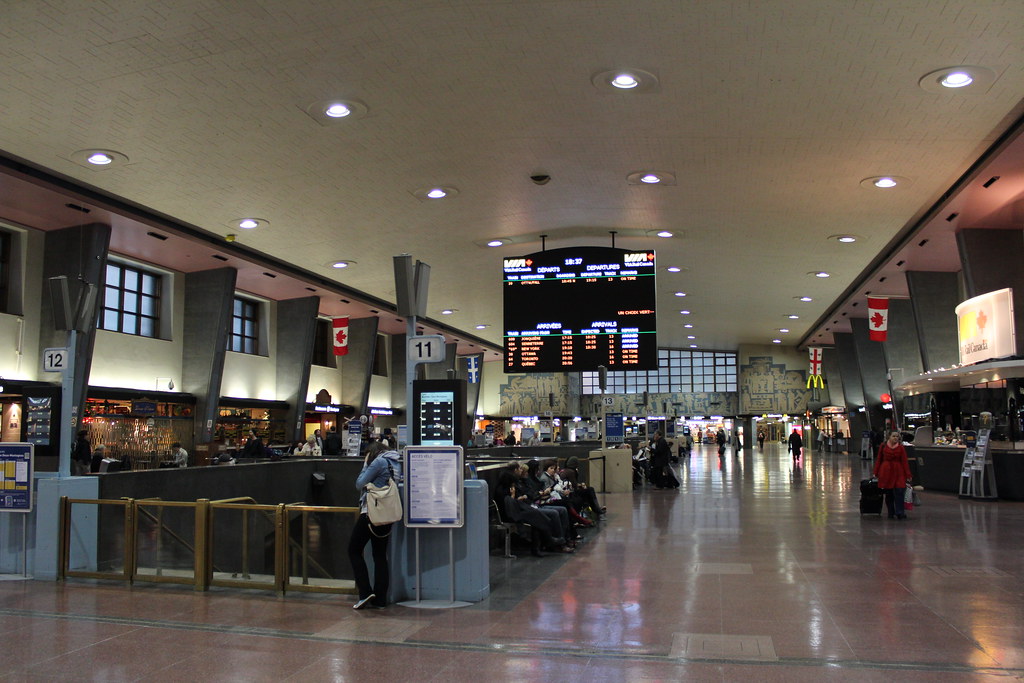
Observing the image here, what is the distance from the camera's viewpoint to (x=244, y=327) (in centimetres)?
2667

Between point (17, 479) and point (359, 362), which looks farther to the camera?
point (359, 362)

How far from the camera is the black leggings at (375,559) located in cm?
677

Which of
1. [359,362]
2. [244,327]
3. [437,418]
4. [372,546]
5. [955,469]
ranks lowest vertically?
[955,469]

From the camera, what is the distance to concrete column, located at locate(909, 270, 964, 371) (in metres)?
21.4

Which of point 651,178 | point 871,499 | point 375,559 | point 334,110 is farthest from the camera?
point 651,178

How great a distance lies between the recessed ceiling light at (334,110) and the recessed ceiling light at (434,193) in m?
3.22

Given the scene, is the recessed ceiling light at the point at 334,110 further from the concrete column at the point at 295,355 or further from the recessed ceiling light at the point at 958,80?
the concrete column at the point at 295,355

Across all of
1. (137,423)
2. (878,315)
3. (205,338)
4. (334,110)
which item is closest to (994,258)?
(878,315)

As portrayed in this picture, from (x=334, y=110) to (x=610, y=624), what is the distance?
23.8ft

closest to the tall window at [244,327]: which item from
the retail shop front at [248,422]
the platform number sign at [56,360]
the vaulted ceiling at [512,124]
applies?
the retail shop front at [248,422]

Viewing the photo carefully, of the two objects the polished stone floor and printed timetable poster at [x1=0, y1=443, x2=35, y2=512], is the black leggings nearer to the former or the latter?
the polished stone floor

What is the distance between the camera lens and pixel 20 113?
10422mm

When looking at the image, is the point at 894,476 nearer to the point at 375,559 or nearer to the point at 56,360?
the point at 375,559

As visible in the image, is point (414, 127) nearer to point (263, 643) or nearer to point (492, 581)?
point (492, 581)
